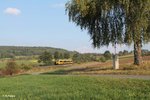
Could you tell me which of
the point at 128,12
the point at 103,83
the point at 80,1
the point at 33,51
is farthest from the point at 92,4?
the point at 33,51

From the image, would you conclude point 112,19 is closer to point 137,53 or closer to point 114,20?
point 114,20

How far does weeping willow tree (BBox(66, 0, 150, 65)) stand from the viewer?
32.2 meters

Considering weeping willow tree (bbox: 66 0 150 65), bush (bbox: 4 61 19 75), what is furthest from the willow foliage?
bush (bbox: 4 61 19 75)

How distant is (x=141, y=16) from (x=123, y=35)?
109 inches

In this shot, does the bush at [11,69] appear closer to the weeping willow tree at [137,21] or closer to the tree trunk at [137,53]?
the tree trunk at [137,53]

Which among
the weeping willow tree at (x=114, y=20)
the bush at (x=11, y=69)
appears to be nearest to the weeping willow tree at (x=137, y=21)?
the weeping willow tree at (x=114, y=20)

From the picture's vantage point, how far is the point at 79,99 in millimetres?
14250

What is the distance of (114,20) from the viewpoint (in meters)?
34.2

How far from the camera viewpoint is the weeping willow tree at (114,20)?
3216 cm

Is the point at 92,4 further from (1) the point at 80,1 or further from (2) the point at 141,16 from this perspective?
(2) the point at 141,16

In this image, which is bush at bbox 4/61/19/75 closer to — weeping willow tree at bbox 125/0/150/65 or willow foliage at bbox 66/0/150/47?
willow foliage at bbox 66/0/150/47

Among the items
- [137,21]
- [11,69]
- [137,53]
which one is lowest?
[11,69]

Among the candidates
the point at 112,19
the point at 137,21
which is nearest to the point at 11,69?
the point at 112,19

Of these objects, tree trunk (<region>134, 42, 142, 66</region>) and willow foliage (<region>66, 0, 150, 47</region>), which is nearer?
willow foliage (<region>66, 0, 150, 47</region>)
